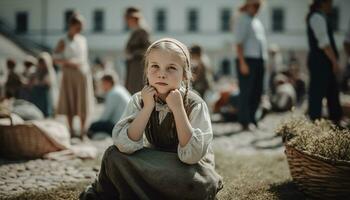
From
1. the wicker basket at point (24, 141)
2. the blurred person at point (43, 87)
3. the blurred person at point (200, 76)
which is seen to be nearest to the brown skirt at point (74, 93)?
the wicker basket at point (24, 141)

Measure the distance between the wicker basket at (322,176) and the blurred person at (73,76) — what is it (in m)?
4.65

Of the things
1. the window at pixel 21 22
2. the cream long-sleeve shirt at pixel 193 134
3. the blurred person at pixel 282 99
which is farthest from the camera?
the window at pixel 21 22

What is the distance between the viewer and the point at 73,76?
7648 millimetres

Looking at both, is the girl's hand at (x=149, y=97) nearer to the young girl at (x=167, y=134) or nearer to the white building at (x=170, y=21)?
the young girl at (x=167, y=134)

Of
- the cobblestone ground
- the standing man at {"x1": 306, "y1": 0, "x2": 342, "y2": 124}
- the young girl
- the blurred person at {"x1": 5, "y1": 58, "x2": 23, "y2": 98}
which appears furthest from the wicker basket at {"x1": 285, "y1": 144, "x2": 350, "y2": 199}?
the blurred person at {"x1": 5, "y1": 58, "x2": 23, "y2": 98}

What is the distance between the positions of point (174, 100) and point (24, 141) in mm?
3416

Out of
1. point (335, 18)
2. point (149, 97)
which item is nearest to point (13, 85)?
point (149, 97)

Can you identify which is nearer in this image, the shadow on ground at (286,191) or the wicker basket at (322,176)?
the wicker basket at (322,176)

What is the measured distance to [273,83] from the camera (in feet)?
47.0

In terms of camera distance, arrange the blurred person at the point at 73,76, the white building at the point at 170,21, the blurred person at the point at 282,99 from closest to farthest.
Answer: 1. the blurred person at the point at 73,76
2. the blurred person at the point at 282,99
3. the white building at the point at 170,21

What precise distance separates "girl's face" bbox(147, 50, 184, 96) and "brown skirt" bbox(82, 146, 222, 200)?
508 millimetres

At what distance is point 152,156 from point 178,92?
0.52 m

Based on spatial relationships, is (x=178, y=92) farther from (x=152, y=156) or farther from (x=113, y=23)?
(x=113, y=23)

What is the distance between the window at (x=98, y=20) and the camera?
4228 centimetres
